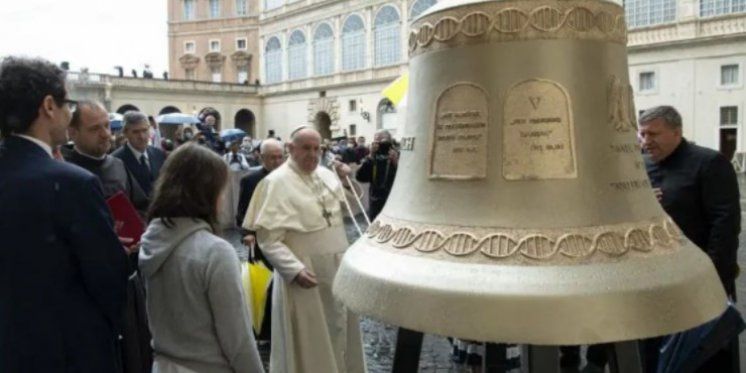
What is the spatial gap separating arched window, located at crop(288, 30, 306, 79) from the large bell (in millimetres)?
44483

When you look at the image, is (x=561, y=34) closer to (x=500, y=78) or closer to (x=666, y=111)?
(x=500, y=78)

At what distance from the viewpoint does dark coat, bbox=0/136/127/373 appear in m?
2.16

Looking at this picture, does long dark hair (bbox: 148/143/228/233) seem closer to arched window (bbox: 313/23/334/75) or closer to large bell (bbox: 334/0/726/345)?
large bell (bbox: 334/0/726/345)

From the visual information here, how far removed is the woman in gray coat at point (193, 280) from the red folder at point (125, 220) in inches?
30.7

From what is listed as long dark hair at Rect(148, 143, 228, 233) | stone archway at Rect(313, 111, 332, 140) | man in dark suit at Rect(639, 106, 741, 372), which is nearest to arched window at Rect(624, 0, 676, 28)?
stone archway at Rect(313, 111, 332, 140)

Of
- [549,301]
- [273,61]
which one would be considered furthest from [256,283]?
[273,61]

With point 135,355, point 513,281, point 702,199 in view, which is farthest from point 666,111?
point 135,355

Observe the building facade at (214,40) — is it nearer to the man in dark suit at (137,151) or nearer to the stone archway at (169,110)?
the stone archway at (169,110)

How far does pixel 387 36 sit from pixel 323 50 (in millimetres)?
6525

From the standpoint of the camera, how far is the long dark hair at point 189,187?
239 centimetres

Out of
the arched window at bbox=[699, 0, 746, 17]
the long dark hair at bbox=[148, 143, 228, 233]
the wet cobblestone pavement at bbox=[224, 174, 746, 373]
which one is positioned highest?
the arched window at bbox=[699, 0, 746, 17]

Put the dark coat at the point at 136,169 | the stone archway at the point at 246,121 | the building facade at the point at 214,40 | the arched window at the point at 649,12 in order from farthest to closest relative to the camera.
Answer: the building facade at the point at 214,40
the stone archway at the point at 246,121
the arched window at the point at 649,12
the dark coat at the point at 136,169

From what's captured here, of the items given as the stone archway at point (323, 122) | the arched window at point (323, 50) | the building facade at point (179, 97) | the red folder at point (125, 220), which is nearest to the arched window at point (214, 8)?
the building facade at point (179, 97)

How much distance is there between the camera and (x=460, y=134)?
5.64ft
